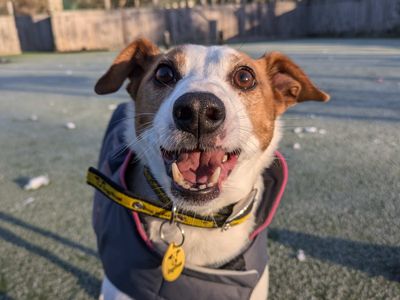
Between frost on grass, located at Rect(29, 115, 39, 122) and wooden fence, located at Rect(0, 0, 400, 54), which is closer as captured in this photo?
frost on grass, located at Rect(29, 115, 39, 122)

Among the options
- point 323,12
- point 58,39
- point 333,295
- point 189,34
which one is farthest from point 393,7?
point 333,295

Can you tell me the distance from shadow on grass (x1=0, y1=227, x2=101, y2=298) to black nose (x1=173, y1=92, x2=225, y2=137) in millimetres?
1017

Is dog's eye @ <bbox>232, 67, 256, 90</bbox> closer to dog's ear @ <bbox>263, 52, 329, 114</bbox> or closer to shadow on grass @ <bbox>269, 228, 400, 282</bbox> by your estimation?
dog's ear @ <bbox>263, 52, 329, 114</bbox>

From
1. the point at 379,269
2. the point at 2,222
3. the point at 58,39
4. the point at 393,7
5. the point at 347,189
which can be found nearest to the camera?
the point at 379,269

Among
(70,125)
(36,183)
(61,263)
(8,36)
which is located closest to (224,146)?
(61,263)

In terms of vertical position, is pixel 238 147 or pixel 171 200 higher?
pixel 238 147

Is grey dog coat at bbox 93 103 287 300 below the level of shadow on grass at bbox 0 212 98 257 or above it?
above

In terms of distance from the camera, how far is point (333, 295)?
150cm

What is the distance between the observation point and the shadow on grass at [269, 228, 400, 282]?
63.3 inches

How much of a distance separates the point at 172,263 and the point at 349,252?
1.04 meters

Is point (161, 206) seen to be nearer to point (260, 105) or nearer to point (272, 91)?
point (260, 105)

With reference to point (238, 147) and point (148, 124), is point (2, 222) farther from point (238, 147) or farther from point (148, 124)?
point (238, 147)

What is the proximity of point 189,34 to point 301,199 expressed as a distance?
15.2 metres

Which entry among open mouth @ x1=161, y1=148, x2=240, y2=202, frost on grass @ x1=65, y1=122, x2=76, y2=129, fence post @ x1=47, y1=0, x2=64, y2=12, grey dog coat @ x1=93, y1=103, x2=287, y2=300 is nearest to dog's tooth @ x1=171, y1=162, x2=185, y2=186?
open mouth @ x1=161, y1=148, x2=240, y2=202
